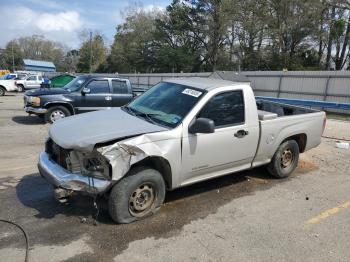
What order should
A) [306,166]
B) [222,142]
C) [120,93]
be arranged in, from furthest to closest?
[120,93]
[306,166]
[222,142]

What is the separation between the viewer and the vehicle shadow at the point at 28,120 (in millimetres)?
11906

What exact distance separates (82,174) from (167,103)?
5.53 feet

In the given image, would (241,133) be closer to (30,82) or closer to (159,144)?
(159,144)

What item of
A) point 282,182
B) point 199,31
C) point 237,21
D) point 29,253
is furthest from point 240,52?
point 29,253

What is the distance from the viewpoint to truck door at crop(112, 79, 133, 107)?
38.7 ft

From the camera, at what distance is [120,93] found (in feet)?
39.2

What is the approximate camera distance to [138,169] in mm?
4320

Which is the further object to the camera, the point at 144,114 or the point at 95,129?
the point at 144,114

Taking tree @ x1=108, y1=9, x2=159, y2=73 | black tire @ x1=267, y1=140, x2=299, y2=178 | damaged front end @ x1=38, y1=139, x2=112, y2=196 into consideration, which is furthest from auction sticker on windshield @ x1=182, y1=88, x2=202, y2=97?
tree @ x1=108, y1=9, x2=159, y2=73

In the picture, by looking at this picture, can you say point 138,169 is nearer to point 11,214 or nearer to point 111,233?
point 111,233

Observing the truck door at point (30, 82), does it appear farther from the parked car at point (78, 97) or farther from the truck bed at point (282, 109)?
the truck bed at point (282, 109)

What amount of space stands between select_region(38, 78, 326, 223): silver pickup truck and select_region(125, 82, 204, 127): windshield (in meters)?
0.02

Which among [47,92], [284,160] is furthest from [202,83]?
[47,92]

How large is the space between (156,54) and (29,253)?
5873 cm
